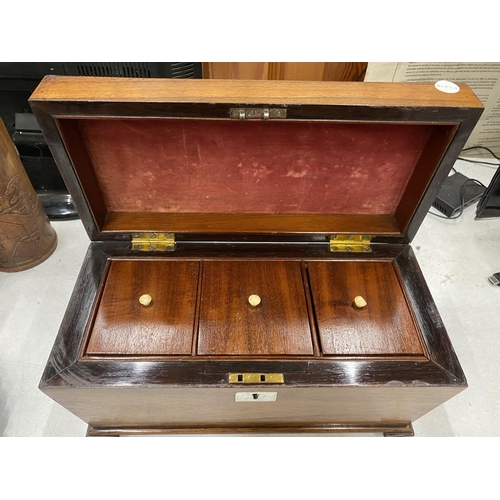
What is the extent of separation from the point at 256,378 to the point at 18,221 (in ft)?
3.59

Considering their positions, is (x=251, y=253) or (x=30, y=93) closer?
(x=251, y=253)

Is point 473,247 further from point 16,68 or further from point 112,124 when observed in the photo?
point 16,68

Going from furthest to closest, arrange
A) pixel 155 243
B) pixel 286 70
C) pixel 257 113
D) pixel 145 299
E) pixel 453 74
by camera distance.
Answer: pixel 286 70 → pixel 453 74 → pixel 155 243 → pixel 145 299 → pixel 257 113

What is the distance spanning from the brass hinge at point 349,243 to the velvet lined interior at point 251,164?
9 centimetres

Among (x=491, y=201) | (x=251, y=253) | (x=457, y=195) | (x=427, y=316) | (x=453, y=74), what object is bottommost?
(x=427, y=316)

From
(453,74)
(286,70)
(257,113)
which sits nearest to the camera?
(257,113)

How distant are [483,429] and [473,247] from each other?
0.77m

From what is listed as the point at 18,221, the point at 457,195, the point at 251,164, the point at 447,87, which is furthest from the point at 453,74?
the point at 18,221

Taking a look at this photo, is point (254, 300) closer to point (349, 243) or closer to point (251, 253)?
point (251, 253)

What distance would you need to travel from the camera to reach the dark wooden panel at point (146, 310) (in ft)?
3.20

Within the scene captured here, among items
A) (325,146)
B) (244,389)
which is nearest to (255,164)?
(325,146)

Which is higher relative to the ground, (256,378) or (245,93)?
(245,93)

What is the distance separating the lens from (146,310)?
1035 mm

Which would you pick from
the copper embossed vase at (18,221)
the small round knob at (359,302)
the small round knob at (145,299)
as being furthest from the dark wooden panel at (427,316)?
the copper embossed vase at (18,221)
